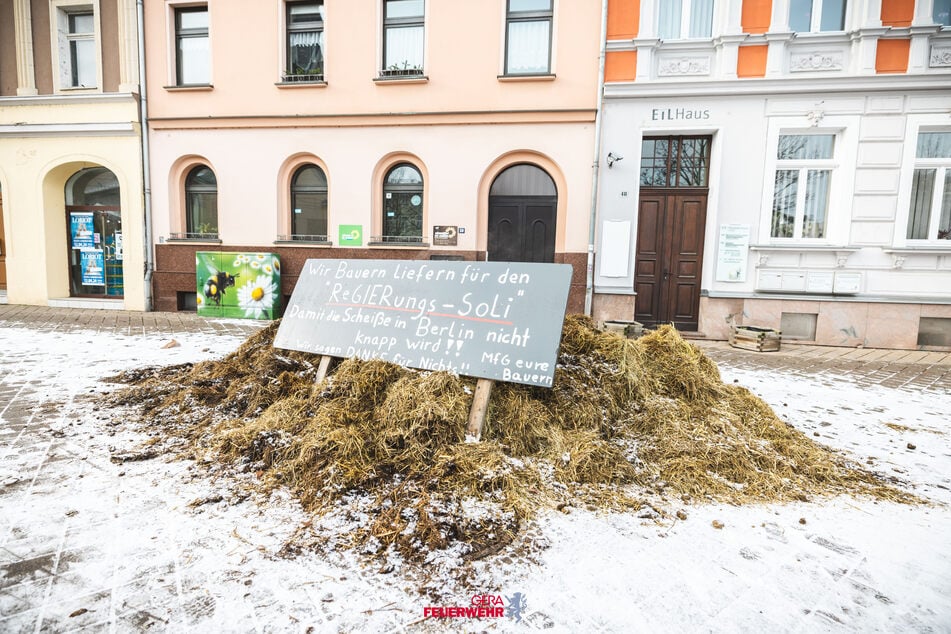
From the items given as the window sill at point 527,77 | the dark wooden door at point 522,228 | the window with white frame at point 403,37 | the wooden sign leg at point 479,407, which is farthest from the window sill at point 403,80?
the wooden sign leg at point 479,407

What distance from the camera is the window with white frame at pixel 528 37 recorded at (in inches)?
339

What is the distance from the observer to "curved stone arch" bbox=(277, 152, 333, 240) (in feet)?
31.3

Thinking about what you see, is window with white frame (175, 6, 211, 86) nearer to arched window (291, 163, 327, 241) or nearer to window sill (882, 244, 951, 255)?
arched window (291, 163, 327, 241)

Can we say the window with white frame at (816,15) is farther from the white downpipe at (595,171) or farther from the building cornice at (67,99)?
the building cornice at (67,99)

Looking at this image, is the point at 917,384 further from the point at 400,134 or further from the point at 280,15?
the point at 280,15

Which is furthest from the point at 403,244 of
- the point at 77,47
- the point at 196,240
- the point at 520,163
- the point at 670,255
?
the point at 77,47

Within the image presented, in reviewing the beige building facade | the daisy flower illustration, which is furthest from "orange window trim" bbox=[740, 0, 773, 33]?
the beige building facade

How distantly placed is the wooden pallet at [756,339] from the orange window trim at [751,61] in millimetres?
4307

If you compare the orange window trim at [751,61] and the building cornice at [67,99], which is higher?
the orange window trim at [751,61]

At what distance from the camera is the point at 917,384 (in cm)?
554

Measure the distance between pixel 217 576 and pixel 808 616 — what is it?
2332 mm

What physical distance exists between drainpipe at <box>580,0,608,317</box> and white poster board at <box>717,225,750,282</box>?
2175 mm

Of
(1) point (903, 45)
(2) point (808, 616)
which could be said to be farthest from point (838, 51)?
(2) point (808, 616)

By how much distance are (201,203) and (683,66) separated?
10068 millimetres
